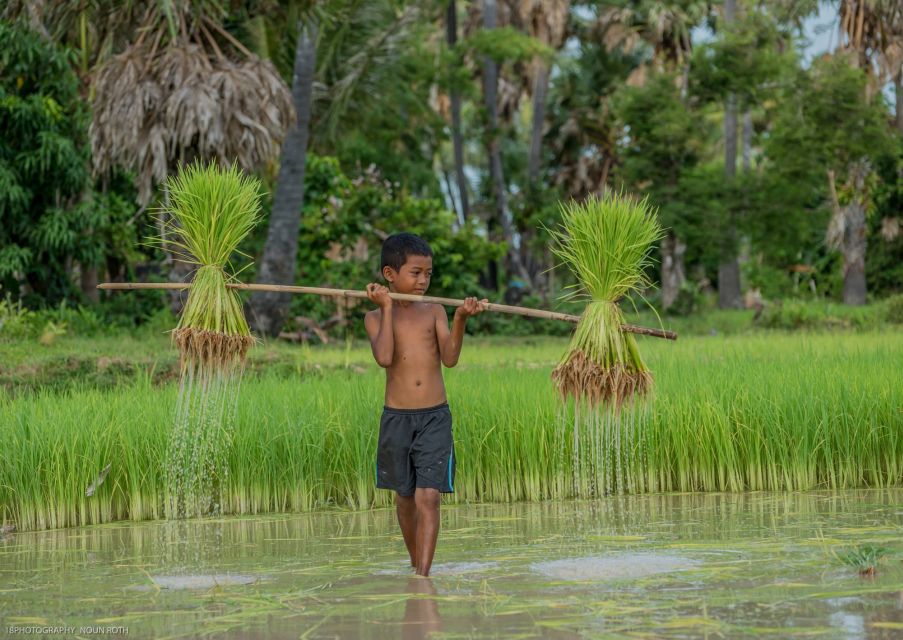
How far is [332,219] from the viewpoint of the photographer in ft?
68.8

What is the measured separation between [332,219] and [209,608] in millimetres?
16831

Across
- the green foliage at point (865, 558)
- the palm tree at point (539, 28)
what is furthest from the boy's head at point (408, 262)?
the palm tree at point (539, 28)

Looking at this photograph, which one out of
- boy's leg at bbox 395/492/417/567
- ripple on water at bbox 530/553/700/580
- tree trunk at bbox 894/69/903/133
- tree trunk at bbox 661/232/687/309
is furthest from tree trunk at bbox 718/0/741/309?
boy's leg at bbox 395/492/417/567

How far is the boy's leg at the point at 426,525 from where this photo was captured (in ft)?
15.9

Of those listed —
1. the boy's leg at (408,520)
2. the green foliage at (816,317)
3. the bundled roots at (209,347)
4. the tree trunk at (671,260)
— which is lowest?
the boy's leg at (408,520)

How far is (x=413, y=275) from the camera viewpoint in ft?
16.6

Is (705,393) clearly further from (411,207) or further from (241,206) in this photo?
(411,207)

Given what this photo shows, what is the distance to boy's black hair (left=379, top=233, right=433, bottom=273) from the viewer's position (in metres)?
5.03

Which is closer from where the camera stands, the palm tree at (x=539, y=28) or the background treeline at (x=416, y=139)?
the background treeline at (x=416, y=139)

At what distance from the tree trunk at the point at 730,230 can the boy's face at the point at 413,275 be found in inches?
805

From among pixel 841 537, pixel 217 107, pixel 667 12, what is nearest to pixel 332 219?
pixel 217 107

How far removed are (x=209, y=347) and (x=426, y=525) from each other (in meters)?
1.51

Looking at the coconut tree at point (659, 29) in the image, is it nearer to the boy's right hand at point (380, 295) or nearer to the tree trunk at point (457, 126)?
the tree trunk at point (457, 126)

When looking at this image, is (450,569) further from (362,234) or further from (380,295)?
(362,234)
